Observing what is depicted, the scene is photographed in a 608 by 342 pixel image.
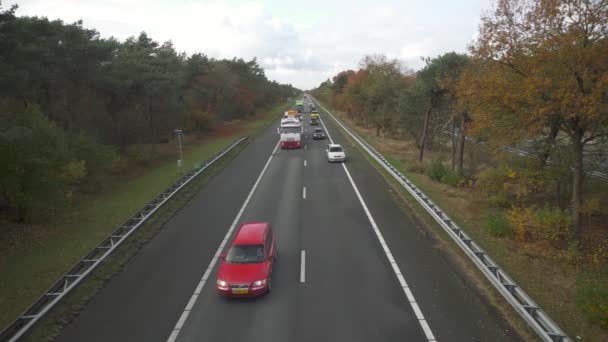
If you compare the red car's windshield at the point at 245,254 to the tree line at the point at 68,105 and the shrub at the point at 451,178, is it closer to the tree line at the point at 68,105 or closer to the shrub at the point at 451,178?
the tree line at the point at 68,105

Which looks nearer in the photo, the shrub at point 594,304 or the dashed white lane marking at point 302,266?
the shrub at point 594,304

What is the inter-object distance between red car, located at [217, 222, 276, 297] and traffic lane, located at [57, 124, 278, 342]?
4.38ft

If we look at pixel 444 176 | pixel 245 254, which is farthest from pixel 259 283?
Answer: pixel 444 176

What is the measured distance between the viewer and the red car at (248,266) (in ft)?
36.1

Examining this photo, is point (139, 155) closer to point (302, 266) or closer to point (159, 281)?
point (159, 281)

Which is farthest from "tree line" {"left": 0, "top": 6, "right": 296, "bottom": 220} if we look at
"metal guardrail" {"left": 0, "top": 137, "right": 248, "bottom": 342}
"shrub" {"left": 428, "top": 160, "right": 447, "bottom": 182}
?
"shrub" {"left": 428, "top": 160, "right": 447, "bottom": 182}

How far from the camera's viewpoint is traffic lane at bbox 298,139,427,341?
9633 millimetres

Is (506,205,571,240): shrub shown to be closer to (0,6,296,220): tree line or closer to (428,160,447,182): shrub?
(428,160,447,182): shrub

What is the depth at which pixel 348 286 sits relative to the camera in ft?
38.9

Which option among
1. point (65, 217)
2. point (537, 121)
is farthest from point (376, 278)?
point (65, 217)

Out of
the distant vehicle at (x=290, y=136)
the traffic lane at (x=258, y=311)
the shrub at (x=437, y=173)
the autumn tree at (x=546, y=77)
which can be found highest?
the autumn tree at (x=546, y=77)

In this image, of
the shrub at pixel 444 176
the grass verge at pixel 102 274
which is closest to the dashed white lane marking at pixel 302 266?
the grass verge at pixel 102 274

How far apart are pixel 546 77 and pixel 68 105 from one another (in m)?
31.7

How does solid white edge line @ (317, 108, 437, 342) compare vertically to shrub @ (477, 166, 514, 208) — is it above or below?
below
